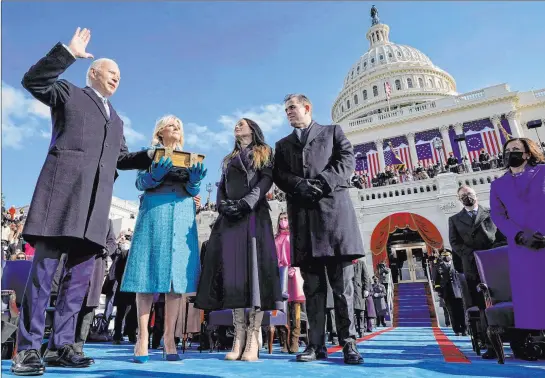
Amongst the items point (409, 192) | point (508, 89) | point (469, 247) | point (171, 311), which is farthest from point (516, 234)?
point (508, 89)

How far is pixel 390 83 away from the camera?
5597cm

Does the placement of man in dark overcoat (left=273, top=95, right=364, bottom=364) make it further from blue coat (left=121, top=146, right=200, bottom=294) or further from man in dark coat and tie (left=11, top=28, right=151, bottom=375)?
man in dark coat and tie (left=11, top=28, right=151, bottom=375)

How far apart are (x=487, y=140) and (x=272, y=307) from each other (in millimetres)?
34221

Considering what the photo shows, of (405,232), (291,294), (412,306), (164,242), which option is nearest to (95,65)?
(164,242)

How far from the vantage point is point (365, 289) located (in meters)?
7.65

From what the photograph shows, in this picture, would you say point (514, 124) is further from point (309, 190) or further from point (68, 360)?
point (68, 360)

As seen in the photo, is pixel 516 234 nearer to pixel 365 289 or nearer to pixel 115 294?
pixel 365 289

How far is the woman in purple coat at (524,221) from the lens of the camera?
2.61 metres

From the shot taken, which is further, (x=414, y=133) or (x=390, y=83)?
(x=390, y=83)

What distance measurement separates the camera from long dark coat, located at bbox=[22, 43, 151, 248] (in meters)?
2.27

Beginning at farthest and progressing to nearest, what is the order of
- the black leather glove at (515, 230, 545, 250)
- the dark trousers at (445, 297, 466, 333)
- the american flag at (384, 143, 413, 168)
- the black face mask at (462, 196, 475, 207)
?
the american flag at (384, 143, 413, 168) < the dark trousers at (445, 297, 466, 333) < the black face mask at (462, 196, 475, 207) < the black leather glove at (515, 230, 545, 250)

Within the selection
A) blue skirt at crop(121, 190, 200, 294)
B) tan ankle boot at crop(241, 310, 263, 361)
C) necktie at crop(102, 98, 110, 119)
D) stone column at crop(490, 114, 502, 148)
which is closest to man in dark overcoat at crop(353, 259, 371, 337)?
tan ankle boot at crop(241, 310, 263, 361)

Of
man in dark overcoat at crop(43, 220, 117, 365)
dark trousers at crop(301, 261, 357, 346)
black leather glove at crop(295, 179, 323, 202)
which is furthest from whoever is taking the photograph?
man in dark overcoat at crop(43, 220, 117, 365)

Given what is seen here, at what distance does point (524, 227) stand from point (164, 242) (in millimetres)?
2825
